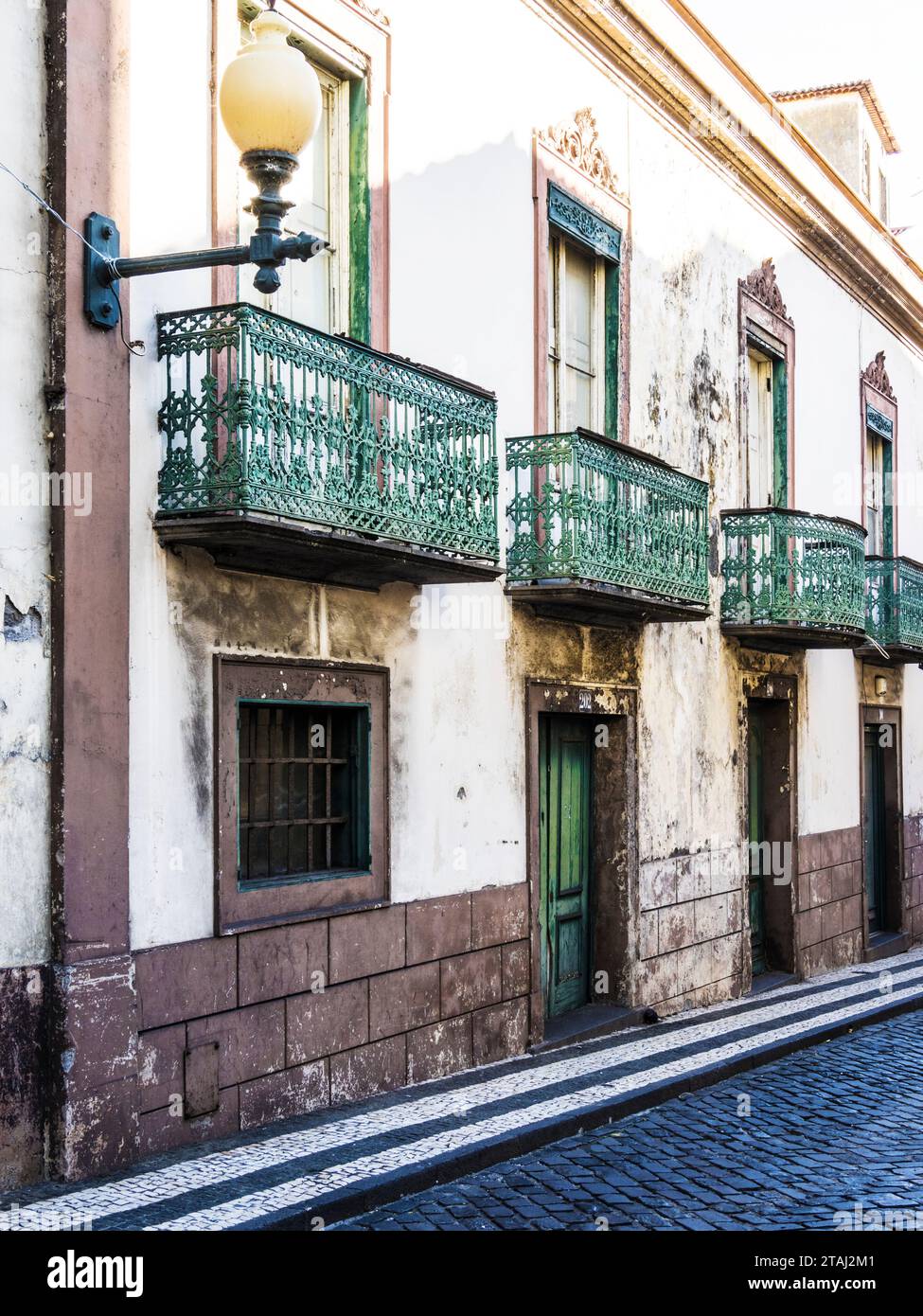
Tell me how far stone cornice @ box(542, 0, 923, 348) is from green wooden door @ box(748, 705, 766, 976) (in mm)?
4737

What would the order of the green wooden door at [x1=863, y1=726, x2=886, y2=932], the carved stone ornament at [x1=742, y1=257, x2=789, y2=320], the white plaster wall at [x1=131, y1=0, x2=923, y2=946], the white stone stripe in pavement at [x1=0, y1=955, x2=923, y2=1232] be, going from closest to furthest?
the white stone stripe in pavement at [x1=0, y1=955, x2=923, y2=1232]
the white plaster wall at [x1=131, y1=0, x2=923, y2=946]
the carved stone ornament at [x1=742, y1=257, x2=789, y2=320]
the green wooden door at [x1=863, y1=726, x2=886, y2=932]

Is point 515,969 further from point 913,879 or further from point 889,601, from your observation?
point 913,879

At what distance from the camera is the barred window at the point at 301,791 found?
24.0 ft

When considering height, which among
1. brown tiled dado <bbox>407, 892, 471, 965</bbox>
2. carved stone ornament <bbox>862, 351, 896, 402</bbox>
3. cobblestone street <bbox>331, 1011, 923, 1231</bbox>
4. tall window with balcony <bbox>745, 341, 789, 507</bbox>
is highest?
carved stone ornament <bbox>862, 351, 896, 402</bbox>

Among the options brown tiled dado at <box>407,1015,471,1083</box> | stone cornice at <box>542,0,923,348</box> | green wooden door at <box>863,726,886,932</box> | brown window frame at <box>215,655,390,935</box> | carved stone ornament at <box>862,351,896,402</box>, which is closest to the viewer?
brown window frame at <box>215,655,390,935</box>

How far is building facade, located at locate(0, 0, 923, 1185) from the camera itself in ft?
20.1

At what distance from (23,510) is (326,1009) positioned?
2981 millimetres

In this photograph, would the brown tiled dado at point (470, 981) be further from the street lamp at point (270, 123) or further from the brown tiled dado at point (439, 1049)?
the street lamp at point (270, 123)

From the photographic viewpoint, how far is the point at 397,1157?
21.1 feet

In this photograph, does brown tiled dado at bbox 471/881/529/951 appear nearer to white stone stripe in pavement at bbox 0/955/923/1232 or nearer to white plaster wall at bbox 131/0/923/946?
white plaster wall at bbox 131/0/923/946

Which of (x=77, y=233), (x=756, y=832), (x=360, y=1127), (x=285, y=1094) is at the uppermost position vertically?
(x=77, y=233)

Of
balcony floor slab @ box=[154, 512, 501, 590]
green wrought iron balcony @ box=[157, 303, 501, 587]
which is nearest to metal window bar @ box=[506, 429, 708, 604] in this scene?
balcony floor slab @ box=[154, 512, 501, 590]

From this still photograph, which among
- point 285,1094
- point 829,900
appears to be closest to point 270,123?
point 285,1094
